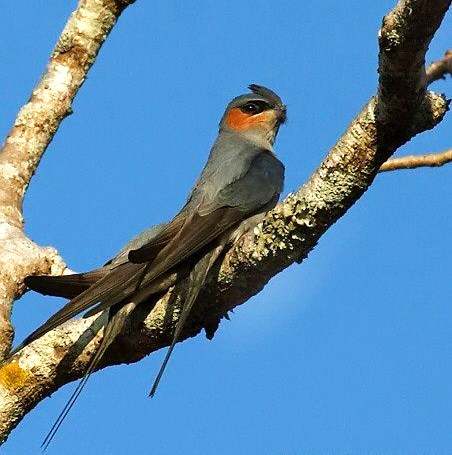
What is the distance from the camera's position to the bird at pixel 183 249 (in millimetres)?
5098

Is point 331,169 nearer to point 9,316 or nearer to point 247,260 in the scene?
point 247,260

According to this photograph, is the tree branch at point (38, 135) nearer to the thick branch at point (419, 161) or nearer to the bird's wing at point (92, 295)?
the bird's wing at point (92, 295)

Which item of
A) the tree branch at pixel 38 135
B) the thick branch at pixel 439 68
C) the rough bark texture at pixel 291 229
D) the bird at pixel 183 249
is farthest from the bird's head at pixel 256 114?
the thick branch at pixel 439 68

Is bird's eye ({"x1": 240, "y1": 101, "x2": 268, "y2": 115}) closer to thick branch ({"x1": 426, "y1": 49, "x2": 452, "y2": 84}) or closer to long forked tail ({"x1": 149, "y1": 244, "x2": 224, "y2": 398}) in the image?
long forked tail ({"x1": 149, "y1": 244, "x2": 224, "y2": 398})

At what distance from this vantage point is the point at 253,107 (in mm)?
8117

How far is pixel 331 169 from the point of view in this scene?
4355 mm

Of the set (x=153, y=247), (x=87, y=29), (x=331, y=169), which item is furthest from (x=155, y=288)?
(x=87, y=29)

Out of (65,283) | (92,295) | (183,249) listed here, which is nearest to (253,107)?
(183,249)

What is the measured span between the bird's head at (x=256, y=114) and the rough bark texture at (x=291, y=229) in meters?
2.34

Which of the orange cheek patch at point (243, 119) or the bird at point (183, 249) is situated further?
the orange cheek patch at point (243, 119)

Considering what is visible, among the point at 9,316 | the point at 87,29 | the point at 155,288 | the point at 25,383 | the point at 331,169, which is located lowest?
the point at 25,383

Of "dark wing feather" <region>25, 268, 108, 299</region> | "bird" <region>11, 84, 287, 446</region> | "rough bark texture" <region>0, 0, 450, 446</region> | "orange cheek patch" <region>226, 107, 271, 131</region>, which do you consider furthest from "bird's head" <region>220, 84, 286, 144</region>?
"dark wing feather" <region>25, 268, 108, 299</region>

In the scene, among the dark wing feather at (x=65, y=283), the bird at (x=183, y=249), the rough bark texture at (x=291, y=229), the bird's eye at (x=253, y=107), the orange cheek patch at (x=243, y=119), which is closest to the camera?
the rough bark texture at (x=291, y=229)

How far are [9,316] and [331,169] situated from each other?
87.2 inches
